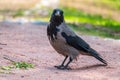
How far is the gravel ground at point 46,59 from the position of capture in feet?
29.0

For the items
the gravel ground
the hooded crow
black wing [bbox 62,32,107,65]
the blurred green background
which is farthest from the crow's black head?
the blurred green background

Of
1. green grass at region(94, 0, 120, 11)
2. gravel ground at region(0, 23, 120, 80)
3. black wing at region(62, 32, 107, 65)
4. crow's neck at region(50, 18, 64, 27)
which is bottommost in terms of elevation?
green grass at region(94, 0, 120, 11)

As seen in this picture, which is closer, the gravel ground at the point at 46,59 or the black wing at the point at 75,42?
the gravel ground at the point at 46,59

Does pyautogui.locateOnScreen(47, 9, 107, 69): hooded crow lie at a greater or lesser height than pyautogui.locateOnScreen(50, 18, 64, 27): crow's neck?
lesser

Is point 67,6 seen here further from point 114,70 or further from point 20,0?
point 114,70

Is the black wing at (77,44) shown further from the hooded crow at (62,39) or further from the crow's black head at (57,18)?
the crow's black head at (57,18)

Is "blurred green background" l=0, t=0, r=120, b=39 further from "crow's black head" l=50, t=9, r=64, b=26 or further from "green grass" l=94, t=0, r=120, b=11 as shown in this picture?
"crow's black head" l=50, t=9, r=64, b=26

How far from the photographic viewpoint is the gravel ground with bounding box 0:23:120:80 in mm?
8844

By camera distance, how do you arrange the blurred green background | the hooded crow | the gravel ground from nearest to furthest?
the gravel ground, the hooded crow, the blurred green background

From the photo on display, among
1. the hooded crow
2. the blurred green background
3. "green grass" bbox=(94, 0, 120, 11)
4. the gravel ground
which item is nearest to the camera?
the gravel ground

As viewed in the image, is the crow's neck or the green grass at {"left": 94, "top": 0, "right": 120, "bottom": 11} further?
the green grass at {"left": 94, "top": 0, "right": 120, "bottom": 11}

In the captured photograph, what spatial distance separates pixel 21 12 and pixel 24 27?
10.8 meters

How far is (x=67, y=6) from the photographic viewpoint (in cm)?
3147

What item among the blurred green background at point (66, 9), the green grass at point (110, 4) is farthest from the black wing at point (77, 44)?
the green grass at point (110, 4)
